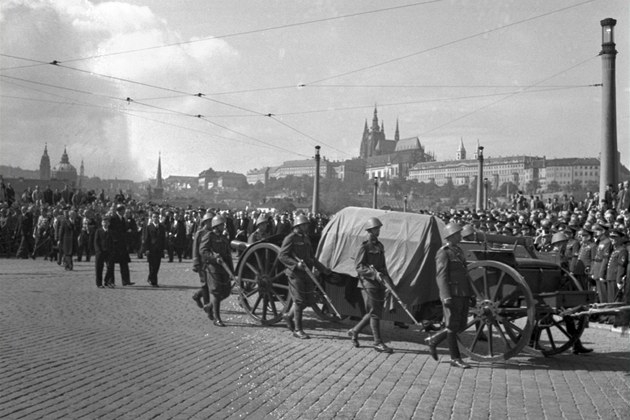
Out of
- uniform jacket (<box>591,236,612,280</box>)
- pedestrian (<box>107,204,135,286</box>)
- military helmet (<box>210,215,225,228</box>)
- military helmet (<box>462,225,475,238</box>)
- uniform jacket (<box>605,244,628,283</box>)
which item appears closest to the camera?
military helmet (<box>462,225,475,238</box>)

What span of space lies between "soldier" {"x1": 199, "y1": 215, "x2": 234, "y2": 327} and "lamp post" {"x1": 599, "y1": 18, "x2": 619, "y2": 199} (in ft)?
55.8

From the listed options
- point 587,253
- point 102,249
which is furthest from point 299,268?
point 102,249

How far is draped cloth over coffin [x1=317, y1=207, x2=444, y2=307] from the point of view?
9.34 metres

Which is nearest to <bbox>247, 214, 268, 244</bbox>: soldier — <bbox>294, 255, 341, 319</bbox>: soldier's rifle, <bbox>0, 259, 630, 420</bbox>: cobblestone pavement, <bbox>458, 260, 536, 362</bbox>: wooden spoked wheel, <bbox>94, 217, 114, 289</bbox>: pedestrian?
<bbox>0, 259, 630, 420</bbox>: cobblestone pavement

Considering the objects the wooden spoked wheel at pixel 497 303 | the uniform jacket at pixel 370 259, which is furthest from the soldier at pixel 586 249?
the uniform jacket at pixel 370 259

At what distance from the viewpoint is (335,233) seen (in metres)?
10.7

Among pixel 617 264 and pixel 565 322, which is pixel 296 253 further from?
pixel 617 264

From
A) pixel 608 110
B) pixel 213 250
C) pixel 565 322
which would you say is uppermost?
pixel 608 110

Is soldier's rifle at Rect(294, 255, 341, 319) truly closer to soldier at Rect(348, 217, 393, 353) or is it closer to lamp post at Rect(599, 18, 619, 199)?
soldier at Rect(348, 217, 393, 353)

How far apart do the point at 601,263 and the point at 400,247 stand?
5.46m

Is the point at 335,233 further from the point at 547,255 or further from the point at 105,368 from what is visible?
the point at 105,368

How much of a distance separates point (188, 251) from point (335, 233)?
1897 cm

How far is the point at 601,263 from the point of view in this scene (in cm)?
1286

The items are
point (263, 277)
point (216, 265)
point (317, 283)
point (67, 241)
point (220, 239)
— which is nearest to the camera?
point (317, 283)
